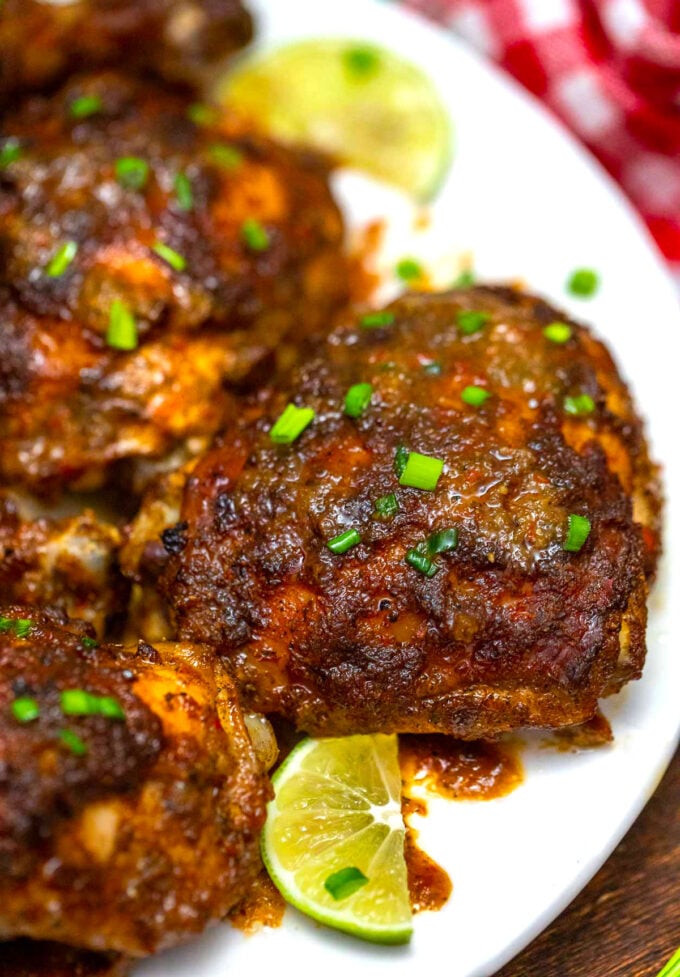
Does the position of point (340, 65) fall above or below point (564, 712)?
above

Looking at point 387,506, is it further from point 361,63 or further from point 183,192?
point 361,63

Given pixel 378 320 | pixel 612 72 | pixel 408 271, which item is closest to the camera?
pixel 378 320

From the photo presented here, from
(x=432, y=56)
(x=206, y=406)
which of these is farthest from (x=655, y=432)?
(x=432, y=56)

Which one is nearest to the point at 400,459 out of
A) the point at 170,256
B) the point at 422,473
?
the point at 422,473

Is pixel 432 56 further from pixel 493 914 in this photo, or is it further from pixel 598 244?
pixel 493 914

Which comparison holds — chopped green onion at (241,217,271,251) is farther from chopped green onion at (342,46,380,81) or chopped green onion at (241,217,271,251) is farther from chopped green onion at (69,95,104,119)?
chopped green onion at (342,46,380,81)

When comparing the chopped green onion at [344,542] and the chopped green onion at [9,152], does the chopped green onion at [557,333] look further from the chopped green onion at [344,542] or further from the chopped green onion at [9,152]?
the chopped green onion at [9,152]

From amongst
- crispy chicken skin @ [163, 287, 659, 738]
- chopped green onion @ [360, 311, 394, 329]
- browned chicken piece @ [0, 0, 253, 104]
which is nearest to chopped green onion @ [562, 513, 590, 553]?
crispy chicken skin @ [163, 287, 659, 738]
